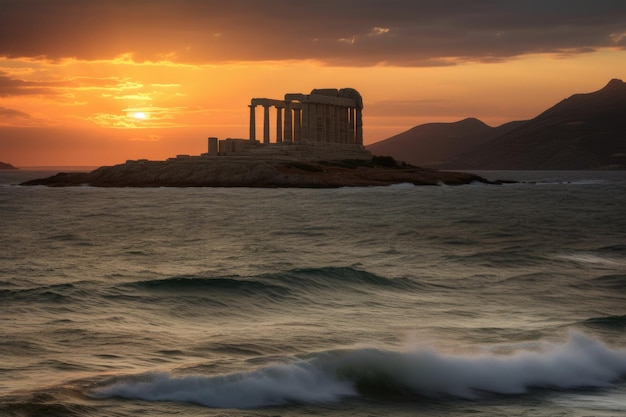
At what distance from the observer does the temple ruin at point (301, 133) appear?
172 metres

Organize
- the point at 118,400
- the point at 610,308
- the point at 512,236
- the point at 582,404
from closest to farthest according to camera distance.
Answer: the point at 118,400, the point at 582,404, the point at 610,308, the point at 512,236

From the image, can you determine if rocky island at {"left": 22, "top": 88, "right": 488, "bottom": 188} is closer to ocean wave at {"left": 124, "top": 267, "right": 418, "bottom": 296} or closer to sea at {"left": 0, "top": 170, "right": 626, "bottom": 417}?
sea at {"left": 0, "top": 170, "right": 626, "bottom": 417}

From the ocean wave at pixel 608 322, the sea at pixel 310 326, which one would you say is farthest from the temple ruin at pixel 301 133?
the ocean wave at pixel 608 322

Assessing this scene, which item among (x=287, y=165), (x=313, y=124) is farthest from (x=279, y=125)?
(x=287, y=165)

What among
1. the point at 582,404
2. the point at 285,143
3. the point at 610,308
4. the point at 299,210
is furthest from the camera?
the point at 285,143

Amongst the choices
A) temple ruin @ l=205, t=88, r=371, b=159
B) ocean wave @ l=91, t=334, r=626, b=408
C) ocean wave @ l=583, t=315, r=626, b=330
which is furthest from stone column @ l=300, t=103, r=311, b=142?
ocean wave @ l=91, t=334, r=626, b=408

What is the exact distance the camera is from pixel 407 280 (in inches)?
1448

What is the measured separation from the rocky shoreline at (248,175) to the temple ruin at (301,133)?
16.8 ft

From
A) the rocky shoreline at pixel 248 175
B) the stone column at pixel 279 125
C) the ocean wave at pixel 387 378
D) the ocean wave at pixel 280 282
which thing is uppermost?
the stone column at pixel 279 125

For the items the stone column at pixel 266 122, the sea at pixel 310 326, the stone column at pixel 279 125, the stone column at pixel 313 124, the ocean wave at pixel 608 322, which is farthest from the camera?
the stone column at pixel 279 125

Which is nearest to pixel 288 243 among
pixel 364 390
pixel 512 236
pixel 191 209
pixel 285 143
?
pixel 512 236

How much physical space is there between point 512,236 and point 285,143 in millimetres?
120918

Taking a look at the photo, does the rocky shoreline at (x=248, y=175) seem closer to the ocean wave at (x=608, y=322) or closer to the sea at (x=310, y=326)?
the sea at (x=310, y=326)

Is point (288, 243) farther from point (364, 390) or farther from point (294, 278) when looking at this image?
point (364, 390)
